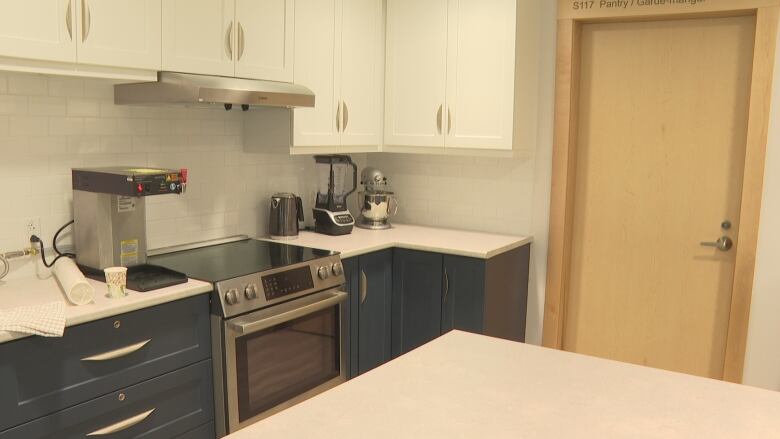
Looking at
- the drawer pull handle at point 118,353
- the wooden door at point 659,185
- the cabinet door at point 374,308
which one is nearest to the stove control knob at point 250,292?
the drawer pull handle at point 118,353

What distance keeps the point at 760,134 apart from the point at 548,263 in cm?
120

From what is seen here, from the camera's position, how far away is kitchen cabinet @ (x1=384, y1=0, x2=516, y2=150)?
11.8 feet

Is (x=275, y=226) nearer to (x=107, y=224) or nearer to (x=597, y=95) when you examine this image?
(x=107, y=224)

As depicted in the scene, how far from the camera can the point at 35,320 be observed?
2.16 m

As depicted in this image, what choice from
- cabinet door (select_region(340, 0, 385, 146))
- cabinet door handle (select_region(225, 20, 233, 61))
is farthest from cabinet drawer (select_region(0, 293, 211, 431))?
cabinet door (select_region(340, 0, 385, 146))

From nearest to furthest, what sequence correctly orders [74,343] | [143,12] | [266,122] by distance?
1. [74,343]
2. [143,12]
3. [266,122]

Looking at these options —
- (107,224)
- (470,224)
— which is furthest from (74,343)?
(470,224)

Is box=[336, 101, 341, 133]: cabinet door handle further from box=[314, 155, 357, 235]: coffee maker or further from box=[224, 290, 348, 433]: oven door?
box=[224, 290, 348, 433]: oven door

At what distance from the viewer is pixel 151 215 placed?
127 inches

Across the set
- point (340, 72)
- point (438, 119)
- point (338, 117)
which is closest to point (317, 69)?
point (340, 72)

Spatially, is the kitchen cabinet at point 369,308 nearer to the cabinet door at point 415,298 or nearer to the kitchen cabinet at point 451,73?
the cabinet door at point 415,298

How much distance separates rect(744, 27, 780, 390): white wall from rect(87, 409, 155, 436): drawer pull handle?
2693 millimetres

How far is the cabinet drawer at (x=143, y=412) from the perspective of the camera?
228cm

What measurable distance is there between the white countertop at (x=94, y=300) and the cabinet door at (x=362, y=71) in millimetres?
1399
